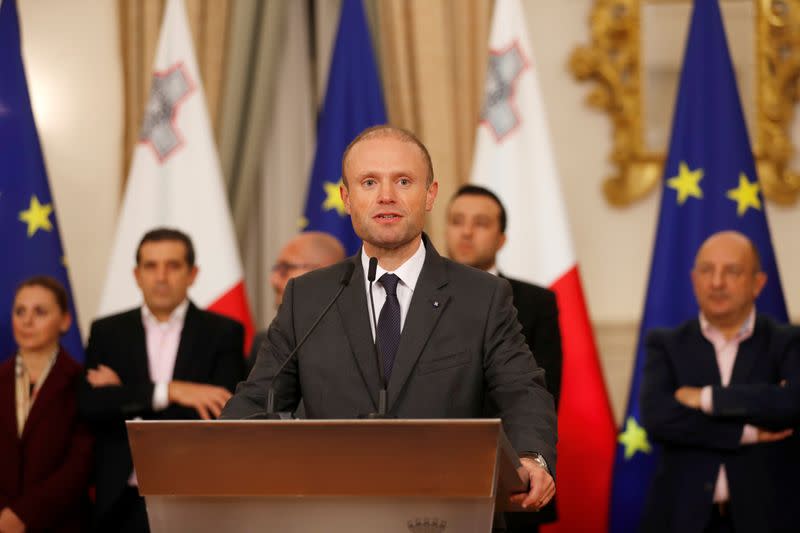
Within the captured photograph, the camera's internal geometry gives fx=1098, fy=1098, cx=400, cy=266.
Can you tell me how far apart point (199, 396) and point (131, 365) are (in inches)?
15.9

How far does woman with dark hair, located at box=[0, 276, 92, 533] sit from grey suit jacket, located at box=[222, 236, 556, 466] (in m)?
2.37


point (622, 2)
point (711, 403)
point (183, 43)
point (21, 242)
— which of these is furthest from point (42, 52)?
point (711, 403)

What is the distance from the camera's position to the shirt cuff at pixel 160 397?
4.44m

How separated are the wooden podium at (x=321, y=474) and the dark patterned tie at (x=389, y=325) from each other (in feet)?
1.58

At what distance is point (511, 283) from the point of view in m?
4.38

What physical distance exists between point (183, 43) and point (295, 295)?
3907 millimetres

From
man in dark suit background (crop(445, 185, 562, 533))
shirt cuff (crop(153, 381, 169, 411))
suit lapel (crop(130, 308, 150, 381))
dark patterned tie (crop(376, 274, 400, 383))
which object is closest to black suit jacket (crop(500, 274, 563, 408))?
man in dark suit background (crop(445, 185, 562, 533))

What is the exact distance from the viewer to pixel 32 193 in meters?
5.76

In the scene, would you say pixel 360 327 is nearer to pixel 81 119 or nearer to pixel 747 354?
pixel 747 354

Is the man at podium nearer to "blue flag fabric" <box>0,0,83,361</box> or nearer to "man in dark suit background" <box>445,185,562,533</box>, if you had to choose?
"man in dark suit background" <box>445,185,562,533</box>

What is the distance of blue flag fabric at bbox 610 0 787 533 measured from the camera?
17.8 ft

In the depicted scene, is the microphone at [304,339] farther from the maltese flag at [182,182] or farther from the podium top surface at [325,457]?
the maltese flag at [182,182]

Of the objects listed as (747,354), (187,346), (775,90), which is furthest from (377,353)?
(775,90)

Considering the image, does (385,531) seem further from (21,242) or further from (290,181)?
(290,181)
